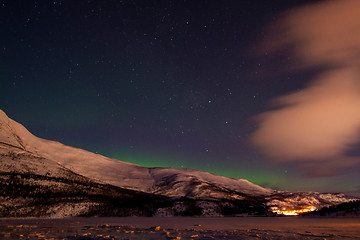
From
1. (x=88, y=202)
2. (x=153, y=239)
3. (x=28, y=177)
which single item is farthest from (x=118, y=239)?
(x=28, y=177)

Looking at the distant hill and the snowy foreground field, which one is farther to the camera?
the distant hill

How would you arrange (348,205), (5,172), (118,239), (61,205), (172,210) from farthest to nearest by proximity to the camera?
(172,210), (5,172), (61,205), (348,205), (118,239)

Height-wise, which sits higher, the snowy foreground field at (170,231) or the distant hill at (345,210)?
the distant hill at (345,210)

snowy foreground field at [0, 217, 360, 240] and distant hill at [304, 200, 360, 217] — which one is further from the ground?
distant hill at [304, 200, 360, 217]

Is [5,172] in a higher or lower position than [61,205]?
higher

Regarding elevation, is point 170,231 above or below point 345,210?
below

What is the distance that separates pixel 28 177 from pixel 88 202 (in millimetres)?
50807

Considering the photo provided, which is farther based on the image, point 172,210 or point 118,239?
point 172,210

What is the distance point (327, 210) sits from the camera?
12712cm

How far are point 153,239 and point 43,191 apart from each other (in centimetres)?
16540

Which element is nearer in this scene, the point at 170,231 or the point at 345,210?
the point at 170,231

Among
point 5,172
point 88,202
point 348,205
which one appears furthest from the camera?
point 5,172

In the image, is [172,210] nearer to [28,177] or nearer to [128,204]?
[128,204]

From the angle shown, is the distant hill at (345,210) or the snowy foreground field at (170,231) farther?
the distant hill at (345,210)
